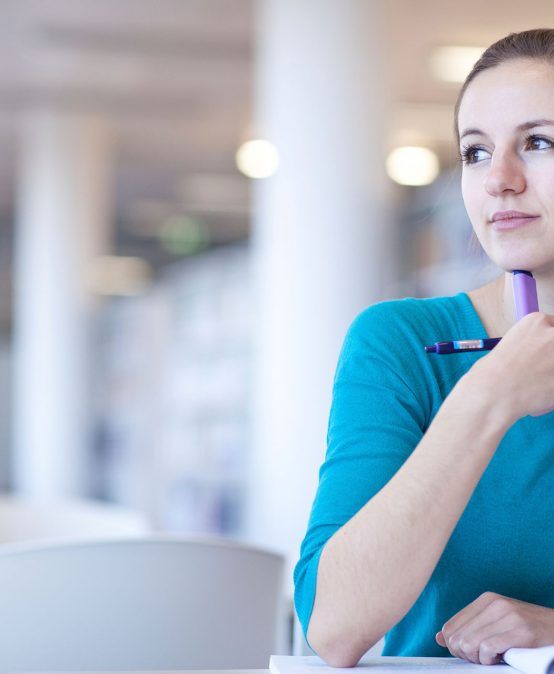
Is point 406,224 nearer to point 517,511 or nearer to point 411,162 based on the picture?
point 411,162

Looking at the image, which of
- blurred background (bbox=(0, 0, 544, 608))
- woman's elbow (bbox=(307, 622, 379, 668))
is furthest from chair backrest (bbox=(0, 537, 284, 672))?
blurred background (bbox=(0, 0, 544, 608))

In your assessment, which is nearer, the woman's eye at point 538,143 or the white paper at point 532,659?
the white paper at point 532,659

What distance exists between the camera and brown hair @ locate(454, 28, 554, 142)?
1418 millimetres

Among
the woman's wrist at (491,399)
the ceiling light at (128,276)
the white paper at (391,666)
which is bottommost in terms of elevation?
the white paper at (391,666)

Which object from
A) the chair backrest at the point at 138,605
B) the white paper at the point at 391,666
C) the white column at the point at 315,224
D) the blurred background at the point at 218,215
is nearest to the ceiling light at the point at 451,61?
the blurred background at the point at 218,215

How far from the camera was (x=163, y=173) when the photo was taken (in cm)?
980

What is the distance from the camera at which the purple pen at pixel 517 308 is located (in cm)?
124

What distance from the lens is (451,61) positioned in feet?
20.7

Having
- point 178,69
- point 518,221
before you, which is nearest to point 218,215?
point 178,69

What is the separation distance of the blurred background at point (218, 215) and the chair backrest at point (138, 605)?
5.29 feet

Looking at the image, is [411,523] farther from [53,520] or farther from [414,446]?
[53,520]

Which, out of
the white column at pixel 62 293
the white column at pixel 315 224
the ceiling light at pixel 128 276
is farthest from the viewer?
the ceiling light at pixel 128 276

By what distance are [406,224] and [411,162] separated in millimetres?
720

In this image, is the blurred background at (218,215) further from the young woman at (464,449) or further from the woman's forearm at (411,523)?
Result: the woman's forearm at (411,523)
